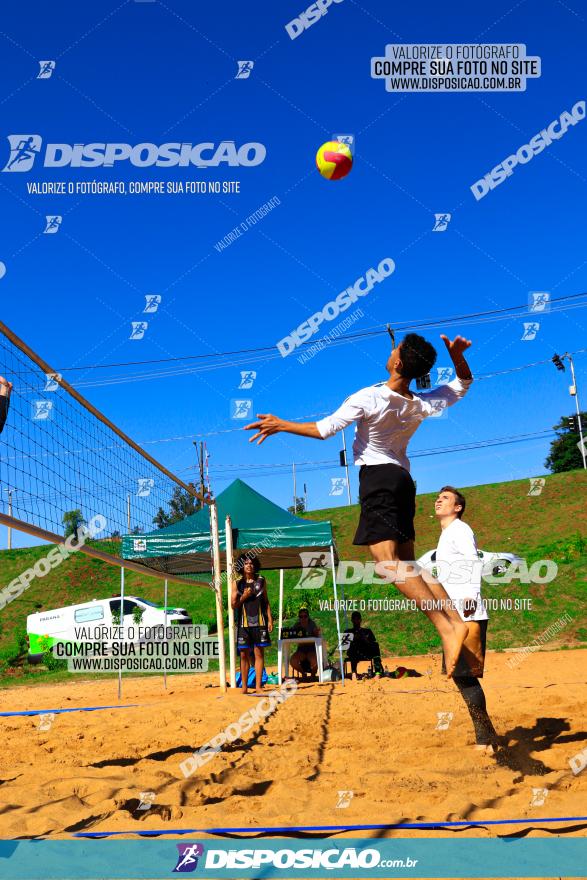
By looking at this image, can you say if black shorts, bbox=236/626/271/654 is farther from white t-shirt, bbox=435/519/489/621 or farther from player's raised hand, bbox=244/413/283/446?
player's raised hand, bbox=244/413/283/446

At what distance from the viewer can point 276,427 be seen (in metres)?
3.55

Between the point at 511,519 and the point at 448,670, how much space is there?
2863 centimetres

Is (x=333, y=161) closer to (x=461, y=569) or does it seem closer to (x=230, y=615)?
(x=461, y=569)

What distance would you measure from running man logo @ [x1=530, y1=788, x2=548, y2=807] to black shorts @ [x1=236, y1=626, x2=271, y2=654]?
6464mm

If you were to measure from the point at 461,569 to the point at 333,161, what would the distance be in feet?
15.7

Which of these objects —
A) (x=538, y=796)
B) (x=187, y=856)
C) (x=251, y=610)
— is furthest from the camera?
(x=251, y=610)

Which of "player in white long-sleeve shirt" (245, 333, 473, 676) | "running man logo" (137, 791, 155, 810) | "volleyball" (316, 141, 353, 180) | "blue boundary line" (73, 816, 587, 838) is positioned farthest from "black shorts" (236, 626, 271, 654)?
"blue boundary line" (73, 816, 587, 838)

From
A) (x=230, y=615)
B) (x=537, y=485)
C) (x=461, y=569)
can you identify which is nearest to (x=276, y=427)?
(x=461, y=569)

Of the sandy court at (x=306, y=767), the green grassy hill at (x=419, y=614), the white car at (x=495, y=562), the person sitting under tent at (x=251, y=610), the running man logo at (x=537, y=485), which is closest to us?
the sandy court at (x=306, y=767)

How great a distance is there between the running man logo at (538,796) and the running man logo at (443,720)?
196 centimetres

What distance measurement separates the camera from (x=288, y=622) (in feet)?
63.3

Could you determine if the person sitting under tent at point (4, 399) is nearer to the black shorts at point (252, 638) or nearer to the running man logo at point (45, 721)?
the running man logo at point (45, 721)

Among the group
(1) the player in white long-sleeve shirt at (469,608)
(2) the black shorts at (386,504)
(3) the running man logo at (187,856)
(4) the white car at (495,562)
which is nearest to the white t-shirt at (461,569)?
(1) the player in white long-sleeve shirt at (469,608)

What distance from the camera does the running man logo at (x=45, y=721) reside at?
19.2 feet
